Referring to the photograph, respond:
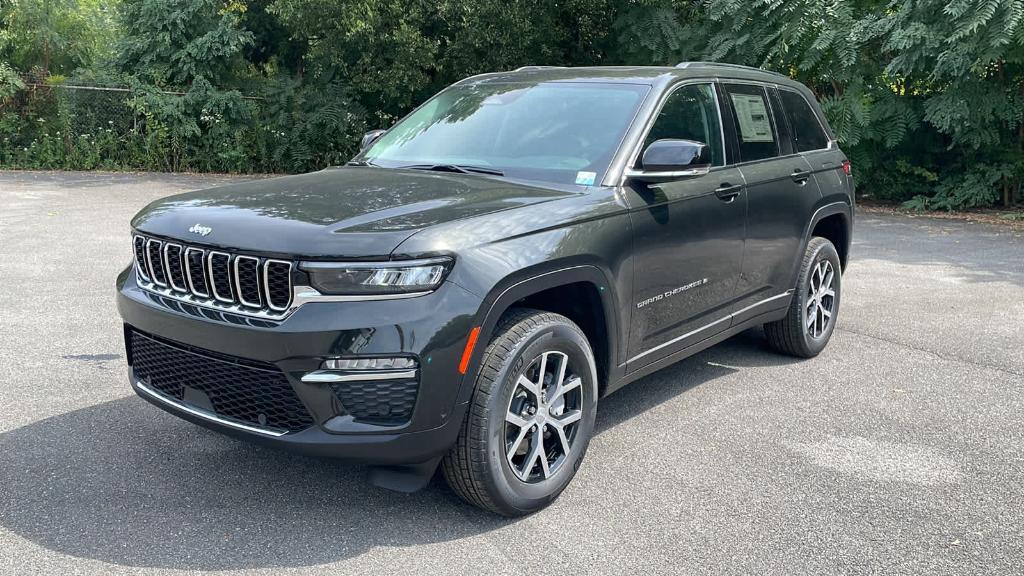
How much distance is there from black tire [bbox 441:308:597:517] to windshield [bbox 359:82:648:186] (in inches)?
33.1

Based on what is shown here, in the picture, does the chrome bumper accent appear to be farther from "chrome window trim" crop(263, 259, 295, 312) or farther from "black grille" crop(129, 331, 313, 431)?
"chrome window trim" crop(263, 259, 295, 312)

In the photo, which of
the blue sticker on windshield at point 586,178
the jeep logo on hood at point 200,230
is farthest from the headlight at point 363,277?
the blue sticker on windshield at point 586,178

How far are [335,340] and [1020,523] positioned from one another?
9.46 ft

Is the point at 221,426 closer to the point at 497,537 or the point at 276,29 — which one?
the point at 497,537

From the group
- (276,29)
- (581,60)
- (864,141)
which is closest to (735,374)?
(864,141)

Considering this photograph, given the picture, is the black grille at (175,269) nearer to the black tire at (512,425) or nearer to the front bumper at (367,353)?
the front bumper at (367,353)

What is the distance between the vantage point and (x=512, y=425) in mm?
3727

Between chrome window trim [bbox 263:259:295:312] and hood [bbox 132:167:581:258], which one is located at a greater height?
hood [bbox 132:167:581:258]

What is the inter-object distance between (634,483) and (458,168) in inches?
68.3

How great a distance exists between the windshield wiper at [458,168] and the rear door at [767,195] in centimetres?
157

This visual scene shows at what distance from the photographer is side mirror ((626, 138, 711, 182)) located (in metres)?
4.20

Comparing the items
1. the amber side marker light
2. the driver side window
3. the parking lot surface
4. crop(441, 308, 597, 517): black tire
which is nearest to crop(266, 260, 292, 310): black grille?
the amber side marker light

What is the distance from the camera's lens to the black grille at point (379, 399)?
10.8 feet

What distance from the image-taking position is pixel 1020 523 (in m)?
3.79
